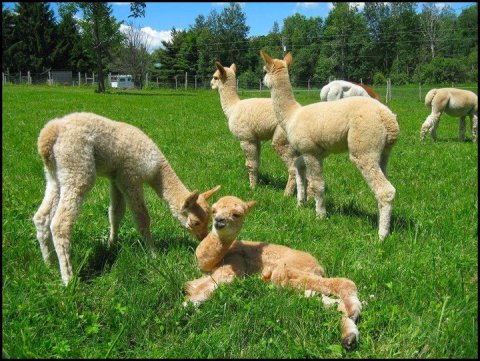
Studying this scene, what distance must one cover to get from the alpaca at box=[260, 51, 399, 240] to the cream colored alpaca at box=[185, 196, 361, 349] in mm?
1616

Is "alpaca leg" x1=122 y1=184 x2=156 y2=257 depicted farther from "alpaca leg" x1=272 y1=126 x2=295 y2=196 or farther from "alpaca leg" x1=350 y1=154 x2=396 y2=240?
"alpaca leg" x1=272 y1=126 x2=295 y2=196

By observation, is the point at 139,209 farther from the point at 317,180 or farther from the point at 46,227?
the point at 317,180

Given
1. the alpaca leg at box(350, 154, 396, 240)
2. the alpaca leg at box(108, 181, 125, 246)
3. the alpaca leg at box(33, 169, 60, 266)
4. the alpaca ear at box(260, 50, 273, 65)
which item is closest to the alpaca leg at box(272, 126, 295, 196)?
the alpaca ear at box(260, 50, 273, 65)

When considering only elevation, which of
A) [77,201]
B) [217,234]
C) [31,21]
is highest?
[31,21]

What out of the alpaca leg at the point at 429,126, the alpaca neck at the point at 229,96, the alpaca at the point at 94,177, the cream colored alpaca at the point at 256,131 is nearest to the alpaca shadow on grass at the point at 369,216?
the cream colored alpaca at the point at 256,131

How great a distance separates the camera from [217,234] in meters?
4.07

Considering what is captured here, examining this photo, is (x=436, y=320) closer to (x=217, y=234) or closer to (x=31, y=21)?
(x=217, y=234)

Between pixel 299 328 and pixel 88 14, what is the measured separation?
9.44 feet

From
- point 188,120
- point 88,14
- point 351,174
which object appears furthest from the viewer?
point 188,120

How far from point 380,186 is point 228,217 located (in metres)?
2.27

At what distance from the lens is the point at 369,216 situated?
6.25 meters

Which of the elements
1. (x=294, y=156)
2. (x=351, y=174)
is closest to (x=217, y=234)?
(x=294, y=156)

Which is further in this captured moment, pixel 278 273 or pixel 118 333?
pixel 278 273

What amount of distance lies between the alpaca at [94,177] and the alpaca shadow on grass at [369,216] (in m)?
2.26
